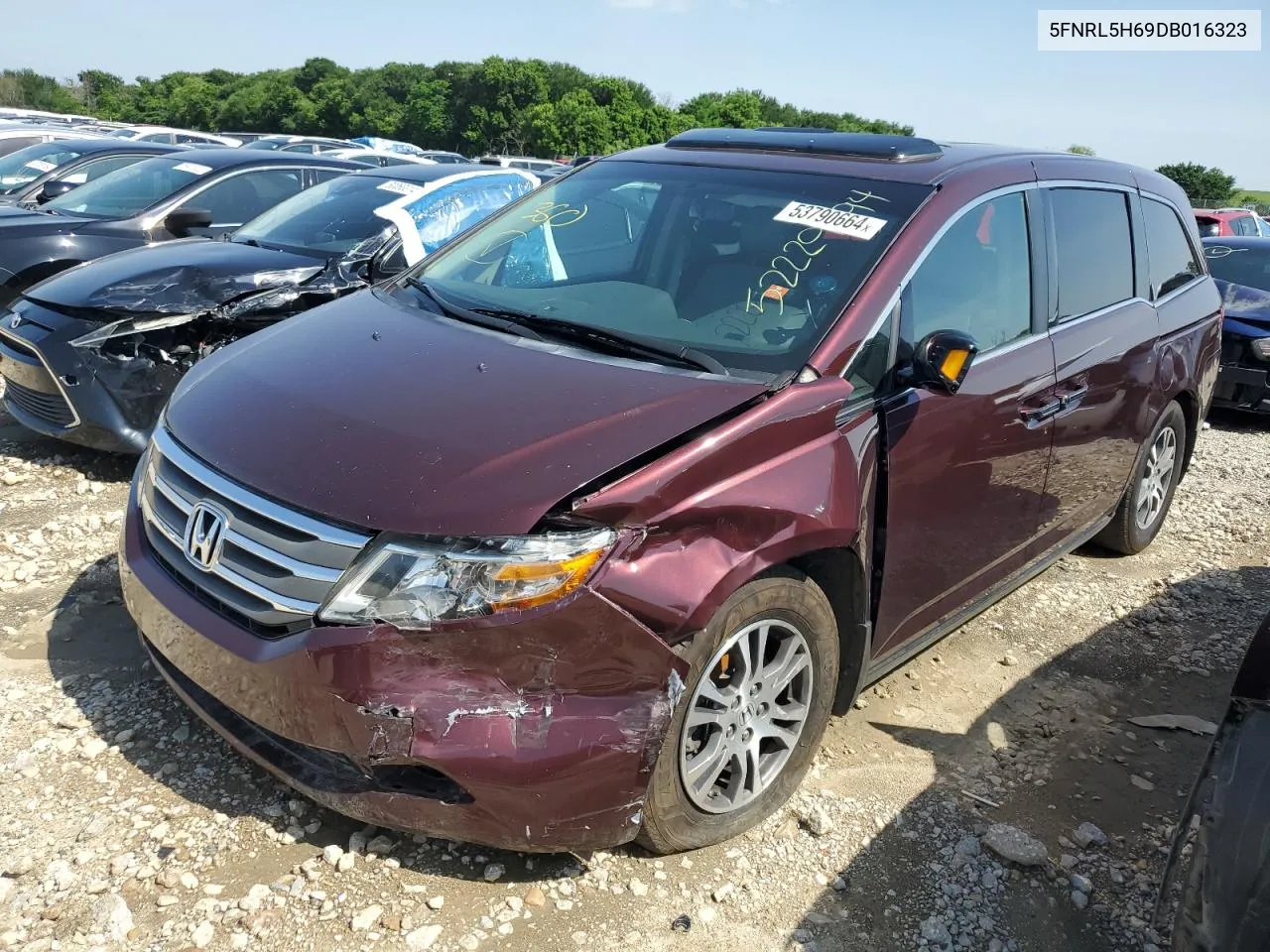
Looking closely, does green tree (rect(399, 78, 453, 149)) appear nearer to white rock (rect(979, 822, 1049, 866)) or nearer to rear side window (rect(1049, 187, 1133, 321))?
rear side window (rect(1049, 187, 1133, 321))

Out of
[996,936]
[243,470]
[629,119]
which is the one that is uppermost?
[629,119]

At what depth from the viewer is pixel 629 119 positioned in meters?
57.0

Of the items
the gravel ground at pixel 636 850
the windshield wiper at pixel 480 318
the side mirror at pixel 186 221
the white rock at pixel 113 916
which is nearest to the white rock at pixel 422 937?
the gravel ground at pixel 636 850

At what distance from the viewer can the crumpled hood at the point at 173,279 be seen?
4.88m

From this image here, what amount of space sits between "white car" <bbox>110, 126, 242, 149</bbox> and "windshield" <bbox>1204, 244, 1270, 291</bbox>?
52.5 feet

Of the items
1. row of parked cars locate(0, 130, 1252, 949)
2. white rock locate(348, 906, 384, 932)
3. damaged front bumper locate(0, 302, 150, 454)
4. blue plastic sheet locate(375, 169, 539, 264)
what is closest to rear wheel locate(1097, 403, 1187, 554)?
row of parked cars locate(0, 130, 1252, 949)

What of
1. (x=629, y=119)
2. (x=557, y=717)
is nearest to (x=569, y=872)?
(x=557, y=717)

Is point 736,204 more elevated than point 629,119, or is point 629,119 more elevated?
point 629,119

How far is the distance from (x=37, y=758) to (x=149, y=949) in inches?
35.6

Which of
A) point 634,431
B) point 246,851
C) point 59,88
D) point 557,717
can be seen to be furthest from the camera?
point 59,88

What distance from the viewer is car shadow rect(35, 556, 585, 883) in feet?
8.32

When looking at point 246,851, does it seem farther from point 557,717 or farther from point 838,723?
point 838,723

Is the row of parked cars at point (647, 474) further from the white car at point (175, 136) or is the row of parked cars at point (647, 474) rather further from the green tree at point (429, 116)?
the green tree at point (429, 116)

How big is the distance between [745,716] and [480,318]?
57.2 inches
